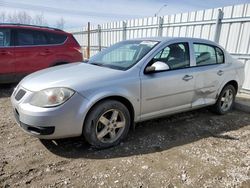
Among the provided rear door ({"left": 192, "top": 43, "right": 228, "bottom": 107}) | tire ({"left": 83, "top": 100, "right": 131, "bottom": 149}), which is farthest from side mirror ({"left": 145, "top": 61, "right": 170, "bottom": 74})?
rear door ({"left": 192, "top": 43, "right": 228, "bottom": 107})

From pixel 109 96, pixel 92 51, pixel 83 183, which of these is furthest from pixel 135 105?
pixel 92 51

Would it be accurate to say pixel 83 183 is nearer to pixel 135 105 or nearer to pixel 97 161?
pixel 97 161

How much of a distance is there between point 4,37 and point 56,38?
4.45ft

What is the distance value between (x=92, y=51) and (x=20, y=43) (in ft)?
29.1

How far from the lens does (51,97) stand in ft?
9.56

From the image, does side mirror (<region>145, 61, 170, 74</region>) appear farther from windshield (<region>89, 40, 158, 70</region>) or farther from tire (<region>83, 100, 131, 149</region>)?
tire (<region>83, 100, 131, 149</region>)

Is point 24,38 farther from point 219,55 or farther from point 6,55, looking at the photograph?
point 219,55

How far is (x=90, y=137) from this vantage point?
10.4 feet

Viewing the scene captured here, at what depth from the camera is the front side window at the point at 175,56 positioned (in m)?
3.91

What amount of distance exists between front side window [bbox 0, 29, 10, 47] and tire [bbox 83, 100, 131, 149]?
4230 mm

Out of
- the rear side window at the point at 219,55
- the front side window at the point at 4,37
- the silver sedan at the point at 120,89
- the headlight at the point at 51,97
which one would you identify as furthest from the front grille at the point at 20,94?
the rear side window at the point at 219,55

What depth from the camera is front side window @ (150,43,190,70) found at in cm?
391

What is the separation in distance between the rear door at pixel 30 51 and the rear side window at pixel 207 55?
4.16 meters

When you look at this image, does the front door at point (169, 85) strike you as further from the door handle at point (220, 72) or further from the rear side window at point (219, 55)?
the rear side window at point (219, 55)
